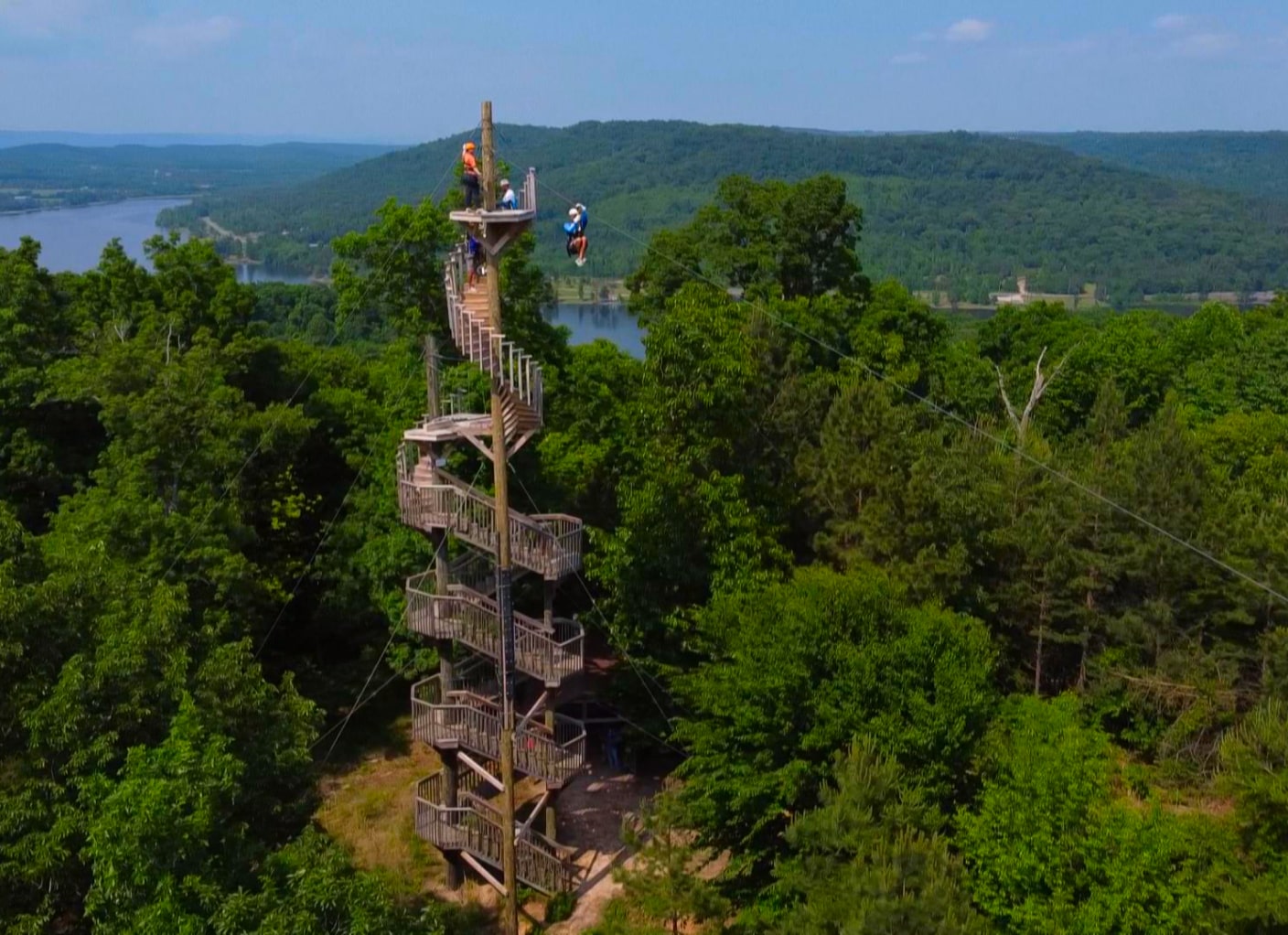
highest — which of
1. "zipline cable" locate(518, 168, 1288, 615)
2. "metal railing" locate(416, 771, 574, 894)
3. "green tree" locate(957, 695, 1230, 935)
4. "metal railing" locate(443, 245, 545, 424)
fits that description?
"metal railing" locate(443, 245, 545, 424)

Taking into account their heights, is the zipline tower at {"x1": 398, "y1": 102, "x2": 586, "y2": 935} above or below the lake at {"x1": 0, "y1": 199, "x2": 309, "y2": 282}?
below

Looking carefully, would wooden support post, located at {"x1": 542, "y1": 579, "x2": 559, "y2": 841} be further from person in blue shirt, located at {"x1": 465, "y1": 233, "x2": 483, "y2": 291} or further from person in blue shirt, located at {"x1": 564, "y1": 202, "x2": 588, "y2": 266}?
person in blue shirt, located at {"x1": 564, "y1": 202, "x2": 588, "y2": 266}

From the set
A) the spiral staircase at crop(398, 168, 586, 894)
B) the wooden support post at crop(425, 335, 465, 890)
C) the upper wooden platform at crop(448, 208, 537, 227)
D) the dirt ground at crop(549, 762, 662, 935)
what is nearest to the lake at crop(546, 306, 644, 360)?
the dirt ground at crop(549, 762, 662, 935)

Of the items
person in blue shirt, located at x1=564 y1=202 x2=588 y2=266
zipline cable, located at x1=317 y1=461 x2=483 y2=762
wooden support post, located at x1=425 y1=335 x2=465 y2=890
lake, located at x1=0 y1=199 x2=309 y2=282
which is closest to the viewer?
person in blue shirt, located at x1=564 y1=202 x2=588 y2=266

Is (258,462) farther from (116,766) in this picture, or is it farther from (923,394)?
(923,394)

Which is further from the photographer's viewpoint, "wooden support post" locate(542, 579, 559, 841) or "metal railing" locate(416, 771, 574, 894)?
"wooden support post" locate(542, 579, 559, 841)

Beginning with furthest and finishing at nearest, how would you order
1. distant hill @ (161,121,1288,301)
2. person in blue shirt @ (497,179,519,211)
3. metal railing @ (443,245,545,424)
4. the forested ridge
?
distant hill @ (161,121,1288,301), metal railing @ (443,245,545,424), person in blue shirt @ (497,179,519,211), the forested ridge

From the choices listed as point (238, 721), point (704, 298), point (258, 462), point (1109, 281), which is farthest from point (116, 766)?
point (1109, 281)
